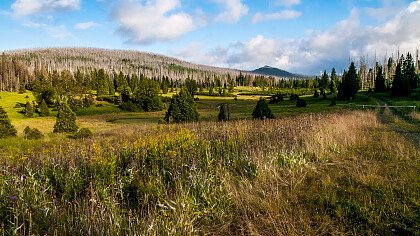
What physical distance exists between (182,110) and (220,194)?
33.1 m

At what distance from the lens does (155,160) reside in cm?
830

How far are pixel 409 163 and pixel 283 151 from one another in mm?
3311

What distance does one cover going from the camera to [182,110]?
1508 inches

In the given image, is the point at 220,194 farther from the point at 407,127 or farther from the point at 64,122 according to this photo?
the point at 64,122

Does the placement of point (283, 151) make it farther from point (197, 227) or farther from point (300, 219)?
point (197, 227)

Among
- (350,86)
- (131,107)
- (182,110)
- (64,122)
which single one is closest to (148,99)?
(131,107)

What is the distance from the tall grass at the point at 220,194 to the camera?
435 cm

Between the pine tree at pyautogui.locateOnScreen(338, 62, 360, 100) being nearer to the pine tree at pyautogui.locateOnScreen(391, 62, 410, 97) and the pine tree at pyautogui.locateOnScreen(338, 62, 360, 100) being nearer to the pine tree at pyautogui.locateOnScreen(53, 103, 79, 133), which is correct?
the pine tree at pyautogui.locateOnScreen(391, 62, 410, 97)

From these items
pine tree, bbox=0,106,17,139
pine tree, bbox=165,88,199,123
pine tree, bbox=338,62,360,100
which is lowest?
pine tree, bbox=0,106,17,139

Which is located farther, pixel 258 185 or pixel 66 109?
pixel 66 109

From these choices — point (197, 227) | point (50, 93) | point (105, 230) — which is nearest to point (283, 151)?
point (197, 227)

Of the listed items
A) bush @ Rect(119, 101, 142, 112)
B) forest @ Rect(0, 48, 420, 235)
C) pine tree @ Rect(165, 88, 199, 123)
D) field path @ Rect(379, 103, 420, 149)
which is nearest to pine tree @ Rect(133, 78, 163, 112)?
bush @ Rect(119, 101, 142, 112)

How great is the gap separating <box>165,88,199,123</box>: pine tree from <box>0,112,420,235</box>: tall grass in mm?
28396

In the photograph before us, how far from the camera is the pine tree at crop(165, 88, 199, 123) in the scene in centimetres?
3788
